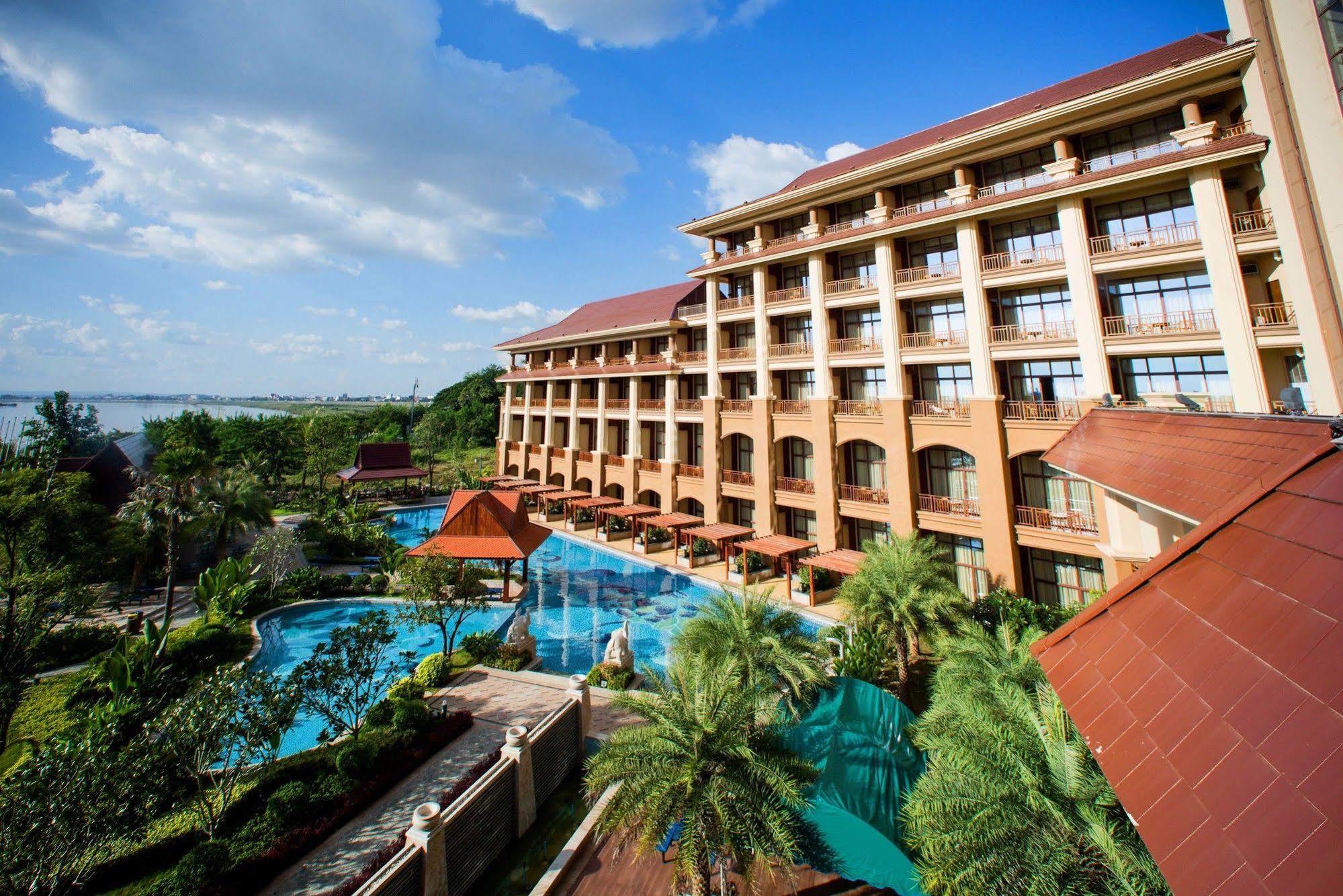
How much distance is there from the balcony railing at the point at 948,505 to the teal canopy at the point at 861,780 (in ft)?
40.2

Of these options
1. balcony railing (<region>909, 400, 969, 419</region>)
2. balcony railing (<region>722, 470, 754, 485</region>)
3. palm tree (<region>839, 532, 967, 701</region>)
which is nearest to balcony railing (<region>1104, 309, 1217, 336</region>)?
balcony railing (<region>909, 400, 969, 419</region>)

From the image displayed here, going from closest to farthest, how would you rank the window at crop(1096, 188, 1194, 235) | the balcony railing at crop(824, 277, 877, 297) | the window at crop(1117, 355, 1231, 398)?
the window at crop(1117, 355, 1231, 398) → the window at crop(1096, 188, 1194, 235) → the balcony railing at crop(824, 277, 877, 297)

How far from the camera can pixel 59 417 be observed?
174ft

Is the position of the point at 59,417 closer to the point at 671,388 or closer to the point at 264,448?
the point at 264,448

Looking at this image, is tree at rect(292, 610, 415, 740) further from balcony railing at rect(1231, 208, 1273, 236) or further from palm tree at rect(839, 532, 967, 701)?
balcony railing at rect(1231, 208, 1273, 236)

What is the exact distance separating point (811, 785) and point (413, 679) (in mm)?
11422

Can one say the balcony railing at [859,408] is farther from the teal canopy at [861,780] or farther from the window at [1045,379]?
the teal canopy at [861,780]

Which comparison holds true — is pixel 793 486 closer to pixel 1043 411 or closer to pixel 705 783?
pixel 1043 411

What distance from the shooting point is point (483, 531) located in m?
22.1

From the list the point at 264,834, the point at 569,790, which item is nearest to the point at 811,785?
the point at 569,790

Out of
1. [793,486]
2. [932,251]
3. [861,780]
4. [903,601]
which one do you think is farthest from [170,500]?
[932,251]

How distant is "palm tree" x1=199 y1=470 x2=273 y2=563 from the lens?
23.5 m

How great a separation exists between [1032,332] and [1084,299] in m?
1.76

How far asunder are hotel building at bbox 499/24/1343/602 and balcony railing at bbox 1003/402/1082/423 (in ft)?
0.23
